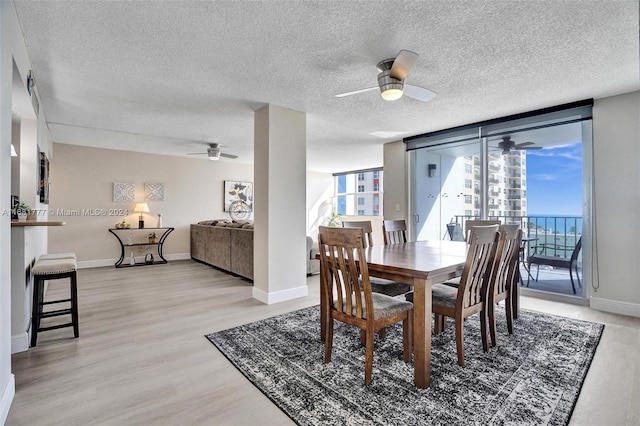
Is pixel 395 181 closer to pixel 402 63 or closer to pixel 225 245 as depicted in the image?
pixel 225 245

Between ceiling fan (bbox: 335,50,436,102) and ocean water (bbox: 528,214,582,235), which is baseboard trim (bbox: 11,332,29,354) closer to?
ceiling fan (bbox: 335,50,436,102)

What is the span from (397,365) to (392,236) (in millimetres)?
1936

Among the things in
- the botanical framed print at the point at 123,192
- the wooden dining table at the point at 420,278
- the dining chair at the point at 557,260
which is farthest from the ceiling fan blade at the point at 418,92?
the botanical framed print at the point at 123,192

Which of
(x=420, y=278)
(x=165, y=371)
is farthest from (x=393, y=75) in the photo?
(x=165, y=371)

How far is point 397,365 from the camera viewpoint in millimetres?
2250

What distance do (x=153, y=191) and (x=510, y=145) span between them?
674cm

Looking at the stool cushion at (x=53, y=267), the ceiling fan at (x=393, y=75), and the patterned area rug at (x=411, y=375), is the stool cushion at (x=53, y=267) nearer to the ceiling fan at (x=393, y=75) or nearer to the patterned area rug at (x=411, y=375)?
the patterned area rug at (x=411, y=375)

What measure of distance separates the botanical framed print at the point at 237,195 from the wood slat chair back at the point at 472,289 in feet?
20.8

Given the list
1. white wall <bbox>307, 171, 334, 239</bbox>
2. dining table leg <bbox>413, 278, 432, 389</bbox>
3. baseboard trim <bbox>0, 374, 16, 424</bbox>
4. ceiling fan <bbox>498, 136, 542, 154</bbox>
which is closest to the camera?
baseboard trim <bbox>0, 374, 16, 424</bbox>

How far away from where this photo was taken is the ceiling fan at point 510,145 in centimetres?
437

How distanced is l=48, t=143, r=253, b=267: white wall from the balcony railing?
6.23 meters

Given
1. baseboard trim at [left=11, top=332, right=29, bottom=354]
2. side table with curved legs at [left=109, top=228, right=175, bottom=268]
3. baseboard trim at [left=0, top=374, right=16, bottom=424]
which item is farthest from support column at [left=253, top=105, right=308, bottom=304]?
side table with curved legs at [left=109, top=228, right=175, bottom=268]

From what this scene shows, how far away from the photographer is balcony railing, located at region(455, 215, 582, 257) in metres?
4.02

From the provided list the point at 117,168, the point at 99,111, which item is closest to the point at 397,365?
the point at 99,111
